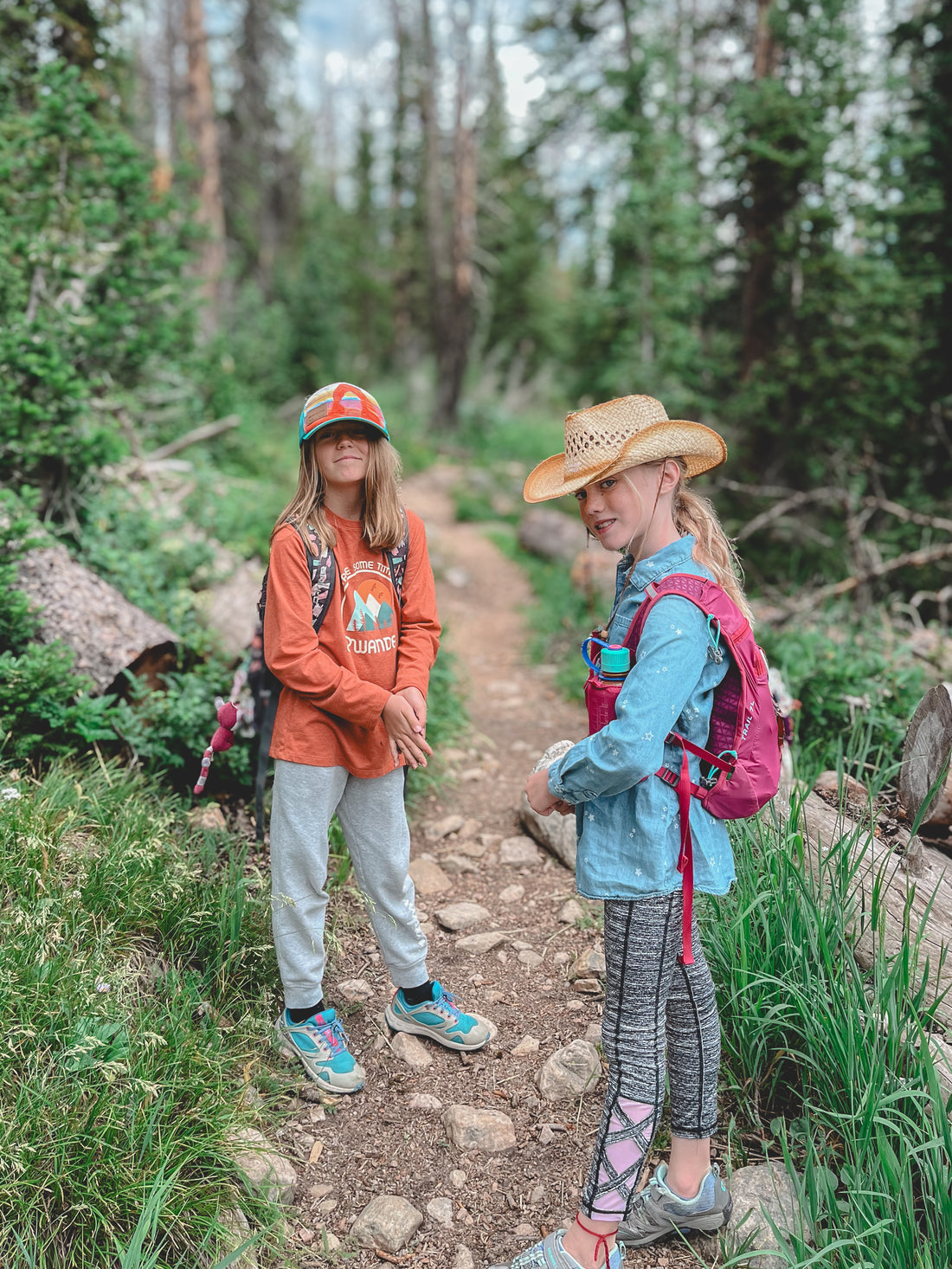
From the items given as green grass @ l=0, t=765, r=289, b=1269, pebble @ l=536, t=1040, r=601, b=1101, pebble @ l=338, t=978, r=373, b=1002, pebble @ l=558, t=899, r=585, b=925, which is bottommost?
pebble @ l=536, t=1040, r=601, b=1101

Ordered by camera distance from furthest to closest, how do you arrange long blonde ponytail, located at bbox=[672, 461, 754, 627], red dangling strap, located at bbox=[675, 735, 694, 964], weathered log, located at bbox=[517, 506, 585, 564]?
1. weathered log, located at bbox=[517, 506, 585, 564]
2. long blonde ponytail, located at bbox=[672, 461, 754, 627]
3. red dangling strap, located at bbox=[675, 735, 694, 964]

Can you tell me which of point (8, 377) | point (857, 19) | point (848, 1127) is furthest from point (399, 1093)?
point (857, 19)

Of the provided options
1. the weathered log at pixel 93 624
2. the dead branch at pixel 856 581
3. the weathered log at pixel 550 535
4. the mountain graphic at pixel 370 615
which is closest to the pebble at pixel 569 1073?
the mountain graphic at pixel 370 615

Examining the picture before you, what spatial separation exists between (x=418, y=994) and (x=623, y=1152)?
1.06 metres

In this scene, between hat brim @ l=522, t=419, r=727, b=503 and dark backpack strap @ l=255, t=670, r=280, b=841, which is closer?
hat brim @ l=522, t=419, r=727, b=503

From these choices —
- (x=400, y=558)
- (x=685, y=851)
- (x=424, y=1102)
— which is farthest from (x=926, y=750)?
(x=424, y=1102)

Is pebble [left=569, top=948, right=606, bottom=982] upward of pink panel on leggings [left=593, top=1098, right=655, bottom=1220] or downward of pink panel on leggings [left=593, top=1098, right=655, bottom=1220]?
downward

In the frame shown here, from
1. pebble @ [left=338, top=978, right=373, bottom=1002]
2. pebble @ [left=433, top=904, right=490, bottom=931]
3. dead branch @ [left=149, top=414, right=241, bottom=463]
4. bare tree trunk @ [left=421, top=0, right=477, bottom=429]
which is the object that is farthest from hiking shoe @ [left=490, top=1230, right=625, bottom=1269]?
bare tree trunk @ [left=421, top=0, right=477, bottom=429]

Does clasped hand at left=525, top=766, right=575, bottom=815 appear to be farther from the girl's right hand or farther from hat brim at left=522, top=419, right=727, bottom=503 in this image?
hat brim at left=522, top=419, right=727, bottom=503

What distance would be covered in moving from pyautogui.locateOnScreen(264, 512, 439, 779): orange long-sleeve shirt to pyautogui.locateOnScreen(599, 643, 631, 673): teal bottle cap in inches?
28.8

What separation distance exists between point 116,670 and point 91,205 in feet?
11.9

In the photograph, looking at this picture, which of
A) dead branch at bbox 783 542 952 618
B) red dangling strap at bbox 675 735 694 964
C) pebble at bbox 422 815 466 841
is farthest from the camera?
dead branch at bbox 783 542 952 618

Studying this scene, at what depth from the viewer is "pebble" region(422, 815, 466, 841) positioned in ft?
13.6

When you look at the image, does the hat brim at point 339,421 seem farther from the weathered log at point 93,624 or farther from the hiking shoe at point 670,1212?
the hiking shoe at point 670,1212
